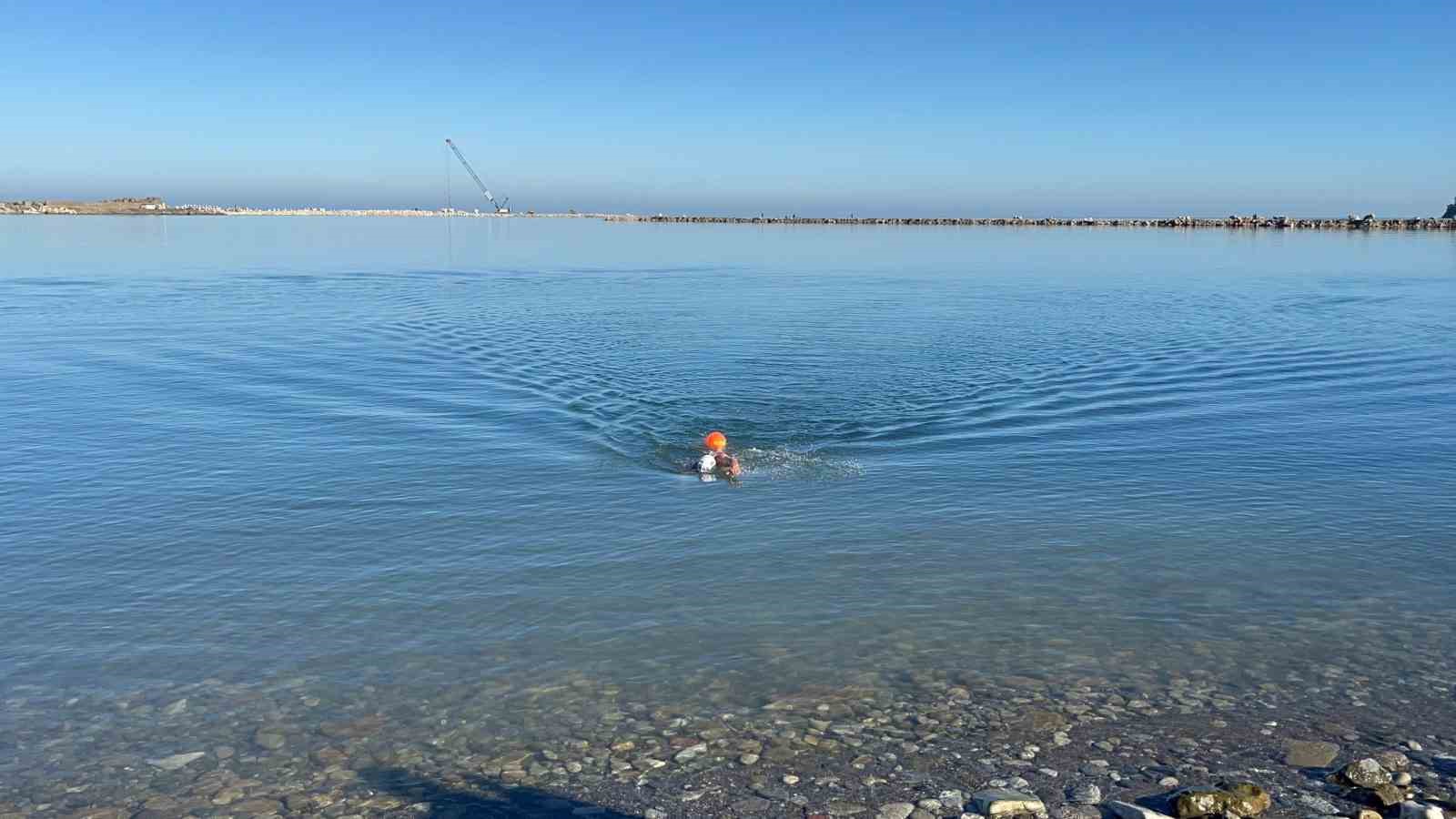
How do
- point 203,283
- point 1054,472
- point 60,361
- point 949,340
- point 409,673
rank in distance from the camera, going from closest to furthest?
point 409,673 → point 1054,472 → point 60,361 → point 949,340 → point 203,283

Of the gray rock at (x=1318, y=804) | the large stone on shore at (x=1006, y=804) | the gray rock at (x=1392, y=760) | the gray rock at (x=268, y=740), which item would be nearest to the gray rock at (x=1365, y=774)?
the gray rock at (x=1392, y=760)

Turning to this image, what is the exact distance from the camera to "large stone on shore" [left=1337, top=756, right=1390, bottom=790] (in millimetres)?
8766

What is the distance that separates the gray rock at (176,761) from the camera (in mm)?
9414

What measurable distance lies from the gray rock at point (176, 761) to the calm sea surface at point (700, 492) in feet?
4.93

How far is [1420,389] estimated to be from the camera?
27.3 metres

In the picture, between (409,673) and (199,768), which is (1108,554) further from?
(199,768)

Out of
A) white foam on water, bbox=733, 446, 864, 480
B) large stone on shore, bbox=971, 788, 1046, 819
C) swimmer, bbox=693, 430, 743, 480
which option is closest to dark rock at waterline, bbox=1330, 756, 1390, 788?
large stone on shore, bbox=971, 788, 1046, 819

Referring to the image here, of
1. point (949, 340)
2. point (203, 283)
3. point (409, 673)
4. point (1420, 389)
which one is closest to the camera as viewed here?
point (409, 673)

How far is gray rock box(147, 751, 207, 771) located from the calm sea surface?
1.50 metres

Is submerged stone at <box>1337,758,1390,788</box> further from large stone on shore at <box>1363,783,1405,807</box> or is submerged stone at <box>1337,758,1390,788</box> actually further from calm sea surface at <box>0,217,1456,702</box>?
calm sea surface at <box>0,217,1456,702</box>

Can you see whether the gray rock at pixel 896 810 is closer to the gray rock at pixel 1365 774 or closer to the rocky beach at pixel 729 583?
the rocky beach at pixel 729 583

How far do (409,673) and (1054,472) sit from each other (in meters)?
12.0

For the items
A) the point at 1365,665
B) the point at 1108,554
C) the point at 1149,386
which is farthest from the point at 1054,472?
the point at 1149,386

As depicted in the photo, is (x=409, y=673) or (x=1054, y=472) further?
(x=1054, y=472)
